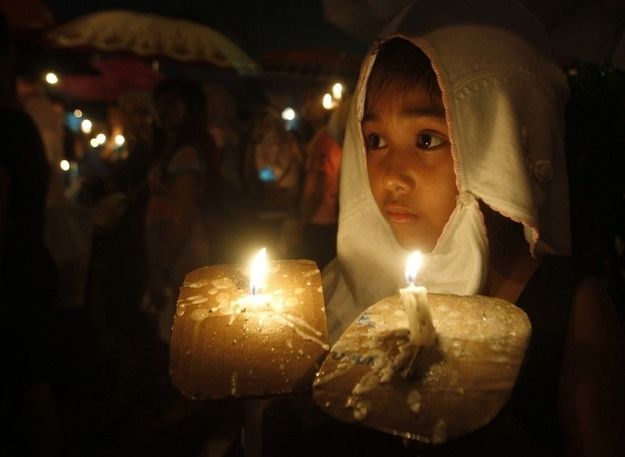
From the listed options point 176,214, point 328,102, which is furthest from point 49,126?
point 328,102

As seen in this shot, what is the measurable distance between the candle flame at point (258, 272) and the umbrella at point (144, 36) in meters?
5.41

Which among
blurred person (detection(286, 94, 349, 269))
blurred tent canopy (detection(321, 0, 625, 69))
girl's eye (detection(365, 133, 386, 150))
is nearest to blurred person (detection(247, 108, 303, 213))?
blurred person (detection(286, 94, 349, 269))

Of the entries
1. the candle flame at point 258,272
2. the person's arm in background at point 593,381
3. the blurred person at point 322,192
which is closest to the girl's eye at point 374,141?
the candle flame at point 258,272

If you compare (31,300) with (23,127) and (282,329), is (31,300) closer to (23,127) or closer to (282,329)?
(23,127)

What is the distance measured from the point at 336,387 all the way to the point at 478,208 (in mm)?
802

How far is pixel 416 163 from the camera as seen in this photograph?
1.47 meters

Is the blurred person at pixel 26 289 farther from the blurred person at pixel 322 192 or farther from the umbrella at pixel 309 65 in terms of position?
the umbrella at pixel 309 65

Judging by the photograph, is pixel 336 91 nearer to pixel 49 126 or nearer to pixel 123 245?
pixel 123 245

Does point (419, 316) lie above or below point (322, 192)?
above

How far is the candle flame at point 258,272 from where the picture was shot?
1188mm

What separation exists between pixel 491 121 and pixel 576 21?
75 cm

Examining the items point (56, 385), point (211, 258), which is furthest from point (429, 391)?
point (56, 385)

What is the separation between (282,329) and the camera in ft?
3.49

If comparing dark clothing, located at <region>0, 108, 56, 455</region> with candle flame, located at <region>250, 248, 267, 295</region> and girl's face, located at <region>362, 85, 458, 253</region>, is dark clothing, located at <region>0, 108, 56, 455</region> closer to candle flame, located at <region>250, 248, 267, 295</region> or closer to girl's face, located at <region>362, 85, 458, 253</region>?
candle flame, located at <region>250, 248, 267, 295</region>
